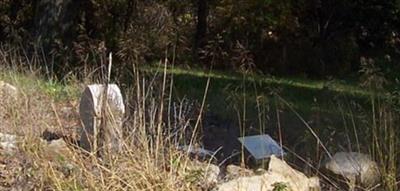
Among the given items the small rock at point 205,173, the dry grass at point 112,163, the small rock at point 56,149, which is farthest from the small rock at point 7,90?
the small rock at point 205,173

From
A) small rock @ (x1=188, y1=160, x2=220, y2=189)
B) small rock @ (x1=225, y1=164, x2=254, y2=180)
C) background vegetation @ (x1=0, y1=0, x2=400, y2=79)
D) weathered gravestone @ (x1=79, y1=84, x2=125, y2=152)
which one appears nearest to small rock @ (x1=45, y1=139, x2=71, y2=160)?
weathered gravestone @ (x1=79, y1=84, x2=125, y2=152)

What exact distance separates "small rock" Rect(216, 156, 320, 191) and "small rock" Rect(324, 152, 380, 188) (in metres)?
0.23

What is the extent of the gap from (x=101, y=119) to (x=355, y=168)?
170 cm

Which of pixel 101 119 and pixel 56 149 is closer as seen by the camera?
Result: pixel 101 119

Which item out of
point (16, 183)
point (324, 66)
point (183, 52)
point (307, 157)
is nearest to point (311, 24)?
point (324, 66)

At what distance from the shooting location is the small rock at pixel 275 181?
209 inches

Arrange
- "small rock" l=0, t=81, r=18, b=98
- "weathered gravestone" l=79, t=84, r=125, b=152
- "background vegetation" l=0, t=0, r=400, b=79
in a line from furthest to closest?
"background vegetation" l=0, t=0, r=400, b=79
"small rock" l=0, t=81, r=18, b=98
"weathered gravestone" l=79, t=84, r=125, b=152

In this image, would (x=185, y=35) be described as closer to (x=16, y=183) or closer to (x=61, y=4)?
(x=61, y=4)

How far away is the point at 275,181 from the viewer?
17.8 ft

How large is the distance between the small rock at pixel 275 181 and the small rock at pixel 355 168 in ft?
0.74

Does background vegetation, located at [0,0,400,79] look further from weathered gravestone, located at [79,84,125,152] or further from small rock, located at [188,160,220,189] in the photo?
small rock, located at [188,160,220,189]

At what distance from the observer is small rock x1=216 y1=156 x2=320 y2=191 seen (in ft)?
17.4

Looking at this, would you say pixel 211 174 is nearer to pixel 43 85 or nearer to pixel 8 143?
pixel 8 143

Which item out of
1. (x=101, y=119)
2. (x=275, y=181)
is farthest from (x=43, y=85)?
(x=275, y=181)
